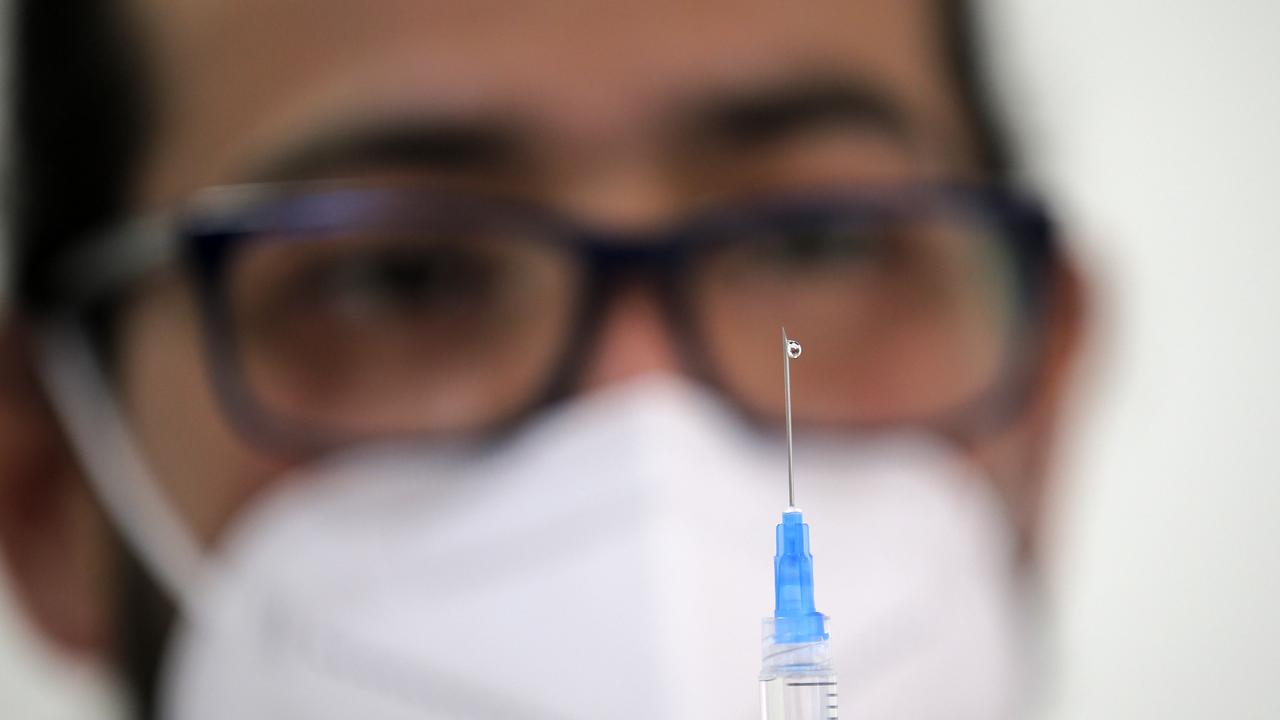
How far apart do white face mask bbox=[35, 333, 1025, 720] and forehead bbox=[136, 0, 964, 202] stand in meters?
0.17

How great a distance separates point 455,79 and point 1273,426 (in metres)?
0.55

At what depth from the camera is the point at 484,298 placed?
0.61 m

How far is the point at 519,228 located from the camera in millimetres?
595

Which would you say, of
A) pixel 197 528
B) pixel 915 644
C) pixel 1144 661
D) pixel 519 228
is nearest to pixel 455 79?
pixel 519 228

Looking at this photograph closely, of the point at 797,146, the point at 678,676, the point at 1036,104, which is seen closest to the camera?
the point at 678,676

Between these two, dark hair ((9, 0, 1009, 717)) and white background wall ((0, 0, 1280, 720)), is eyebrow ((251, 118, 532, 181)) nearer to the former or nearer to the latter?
dark hair ((9, 0, 1009, 717))

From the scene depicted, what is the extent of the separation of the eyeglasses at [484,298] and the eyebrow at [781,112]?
0.04 m

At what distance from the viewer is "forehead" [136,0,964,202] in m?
0.61

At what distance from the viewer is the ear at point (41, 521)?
0.64m

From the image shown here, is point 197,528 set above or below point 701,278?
below

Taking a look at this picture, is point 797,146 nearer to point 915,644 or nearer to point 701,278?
point 701,278

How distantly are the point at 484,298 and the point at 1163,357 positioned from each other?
440 mm

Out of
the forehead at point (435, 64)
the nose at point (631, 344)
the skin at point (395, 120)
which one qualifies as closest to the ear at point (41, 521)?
the skin at point (395, 120)

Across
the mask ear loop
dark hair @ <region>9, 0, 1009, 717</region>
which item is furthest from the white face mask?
dark hair @ <region>9, 0, 1009, 717</region>
